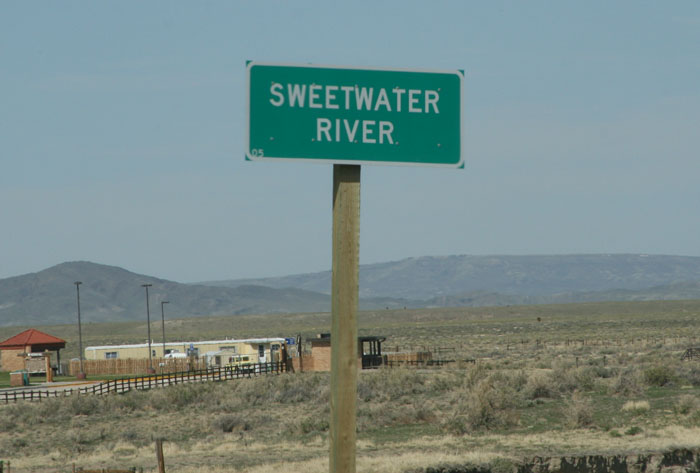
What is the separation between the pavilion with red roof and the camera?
266 ft

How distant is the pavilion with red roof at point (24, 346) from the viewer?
81.1m

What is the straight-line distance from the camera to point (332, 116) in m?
5.54

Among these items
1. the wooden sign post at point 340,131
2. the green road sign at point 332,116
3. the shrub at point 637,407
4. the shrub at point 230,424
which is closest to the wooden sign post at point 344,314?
the wooden sign post at point 340,131

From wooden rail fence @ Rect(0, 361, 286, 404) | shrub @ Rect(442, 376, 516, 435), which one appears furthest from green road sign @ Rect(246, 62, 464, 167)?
wooden rail fence @ Rect(0, 361, 286, 404)

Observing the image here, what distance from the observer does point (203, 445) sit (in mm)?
30812

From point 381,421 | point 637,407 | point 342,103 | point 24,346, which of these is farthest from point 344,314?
point 24,346

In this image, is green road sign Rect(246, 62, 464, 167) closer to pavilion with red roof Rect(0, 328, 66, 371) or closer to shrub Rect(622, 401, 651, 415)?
shrub Rect(622, 401, 651, 415)

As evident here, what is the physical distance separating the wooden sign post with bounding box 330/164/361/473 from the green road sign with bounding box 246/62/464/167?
168 millimetres

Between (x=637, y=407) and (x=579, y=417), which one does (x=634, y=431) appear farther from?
(x=637, y=407)

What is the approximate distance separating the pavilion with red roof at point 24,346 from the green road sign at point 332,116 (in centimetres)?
7947

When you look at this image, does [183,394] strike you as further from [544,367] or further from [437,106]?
[437,106]

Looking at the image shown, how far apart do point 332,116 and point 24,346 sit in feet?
265

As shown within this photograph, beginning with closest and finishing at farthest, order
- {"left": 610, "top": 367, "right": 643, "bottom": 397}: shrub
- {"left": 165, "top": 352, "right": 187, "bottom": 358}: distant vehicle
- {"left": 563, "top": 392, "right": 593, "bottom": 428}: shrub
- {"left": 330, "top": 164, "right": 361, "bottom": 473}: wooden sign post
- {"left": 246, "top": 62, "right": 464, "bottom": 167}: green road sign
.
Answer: {"left": 330, "top": 164, "right": 361, "bottom": 473}: wooden sign post, {"left": 246, "top": 62, "right": 464, "bottom": 167}: green road sign, {"left": 563, "top": 392, "right": 593, "bottom": 428}: shrub, {"left": 610, "top": 367, "right": 643, "bottom": 397}: shrub, {"left": 165, "top": 352, "right": 187, "bottom": 358}: distant vehicle

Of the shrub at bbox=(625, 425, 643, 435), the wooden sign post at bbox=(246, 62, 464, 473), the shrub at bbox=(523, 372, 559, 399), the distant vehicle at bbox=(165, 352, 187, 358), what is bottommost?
the distant vehicle at bbox=(165, 352, 187, 358)
